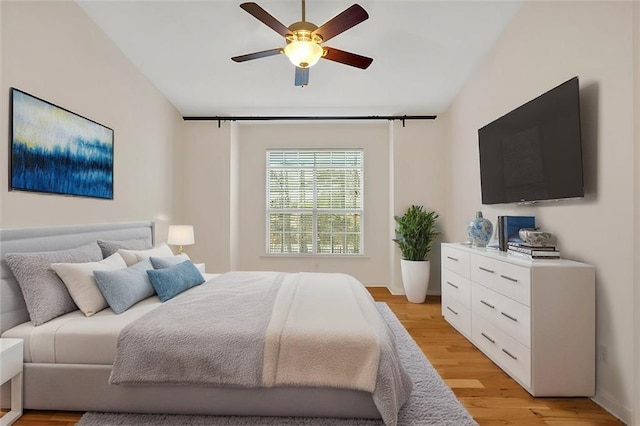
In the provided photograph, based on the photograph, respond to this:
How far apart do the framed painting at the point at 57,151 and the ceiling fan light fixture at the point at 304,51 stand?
1783 mm

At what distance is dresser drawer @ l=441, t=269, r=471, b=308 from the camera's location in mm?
3090

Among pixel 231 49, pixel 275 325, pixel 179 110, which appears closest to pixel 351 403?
pixel 275 325

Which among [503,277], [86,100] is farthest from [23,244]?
[503,277]

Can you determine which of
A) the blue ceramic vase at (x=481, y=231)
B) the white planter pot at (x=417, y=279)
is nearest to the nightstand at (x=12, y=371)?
the blue ceramic vase at (x=481, y=231)

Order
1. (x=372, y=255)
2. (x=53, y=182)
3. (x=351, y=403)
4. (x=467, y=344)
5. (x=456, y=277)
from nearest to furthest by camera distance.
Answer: (x=351, y=403), (x=53, y=182), (x=467, y=344), (x=456, y=277), (x=372, y=255)

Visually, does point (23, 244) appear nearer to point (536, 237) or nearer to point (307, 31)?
point (307, 31)

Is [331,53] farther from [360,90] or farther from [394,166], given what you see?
[394,166]

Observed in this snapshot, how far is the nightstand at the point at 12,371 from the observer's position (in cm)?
173

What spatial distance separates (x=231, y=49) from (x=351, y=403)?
11.0 feet

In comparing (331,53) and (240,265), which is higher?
(331,53)

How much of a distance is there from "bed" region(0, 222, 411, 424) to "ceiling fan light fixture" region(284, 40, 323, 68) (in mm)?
1774

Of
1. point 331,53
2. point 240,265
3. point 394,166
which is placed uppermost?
point 331,53

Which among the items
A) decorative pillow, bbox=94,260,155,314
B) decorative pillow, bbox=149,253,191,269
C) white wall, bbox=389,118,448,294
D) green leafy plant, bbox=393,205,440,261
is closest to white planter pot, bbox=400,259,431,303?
green leafy plant, bbox=393,205,440,261

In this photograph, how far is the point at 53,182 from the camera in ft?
8.07
